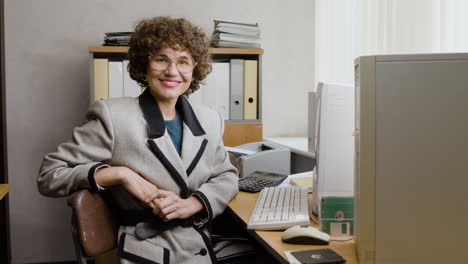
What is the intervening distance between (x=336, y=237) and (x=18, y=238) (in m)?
2.50

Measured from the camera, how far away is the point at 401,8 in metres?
2.13

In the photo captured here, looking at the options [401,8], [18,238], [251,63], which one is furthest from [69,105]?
[401,8]

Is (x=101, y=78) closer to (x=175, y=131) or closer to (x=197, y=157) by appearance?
(x=175, y=131)

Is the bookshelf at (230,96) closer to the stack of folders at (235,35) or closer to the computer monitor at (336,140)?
the stack of folders at (235,35)

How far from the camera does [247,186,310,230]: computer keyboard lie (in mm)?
1272

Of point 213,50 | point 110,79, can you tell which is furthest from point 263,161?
point 110,79

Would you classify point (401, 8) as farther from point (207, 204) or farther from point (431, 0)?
point (207, 204)

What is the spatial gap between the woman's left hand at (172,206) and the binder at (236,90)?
1.32 metres

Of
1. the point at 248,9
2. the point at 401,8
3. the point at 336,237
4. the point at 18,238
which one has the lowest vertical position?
the point at 18,238

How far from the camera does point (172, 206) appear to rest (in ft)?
4.58

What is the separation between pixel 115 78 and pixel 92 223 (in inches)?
56.3

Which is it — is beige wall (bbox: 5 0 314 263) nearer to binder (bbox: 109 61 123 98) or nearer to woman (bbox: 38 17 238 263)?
binder (bbox: 109 61 123 98)

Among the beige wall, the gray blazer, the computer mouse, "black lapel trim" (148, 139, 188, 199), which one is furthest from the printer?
the beige wall

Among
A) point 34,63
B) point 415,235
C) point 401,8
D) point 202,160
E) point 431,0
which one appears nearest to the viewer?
point 415,235
